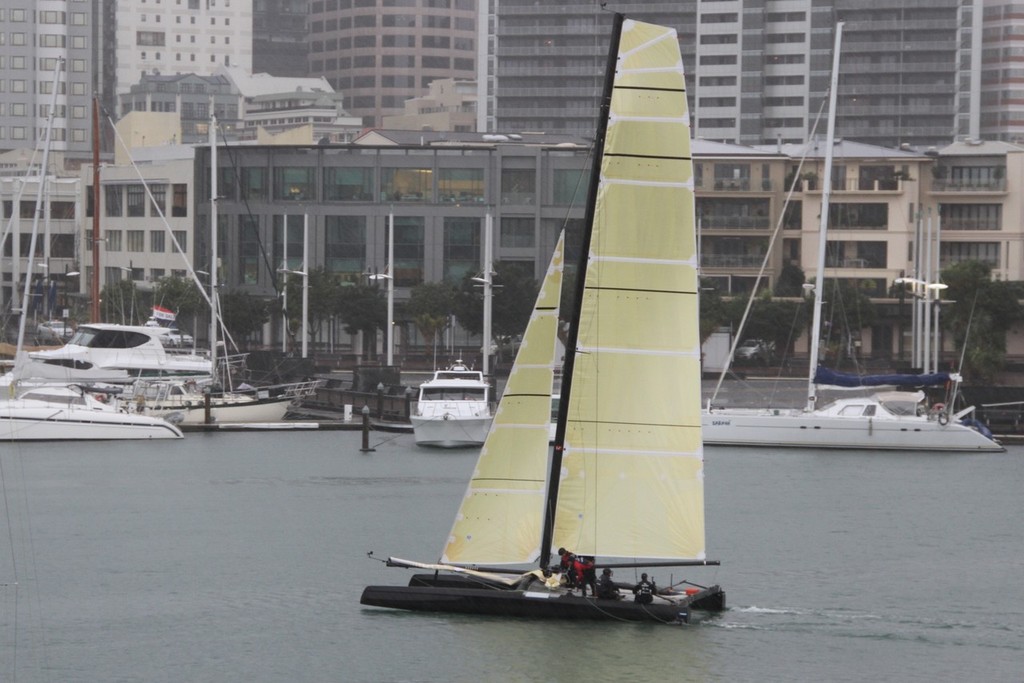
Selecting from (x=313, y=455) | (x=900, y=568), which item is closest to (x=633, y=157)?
(x=900, y=568)

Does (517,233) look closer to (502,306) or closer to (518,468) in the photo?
(502,306)

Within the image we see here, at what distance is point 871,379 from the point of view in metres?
61.5

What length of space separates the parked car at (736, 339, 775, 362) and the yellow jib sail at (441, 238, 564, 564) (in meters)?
66.2

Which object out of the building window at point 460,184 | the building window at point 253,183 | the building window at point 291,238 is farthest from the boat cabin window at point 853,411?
the building window at point 253,183

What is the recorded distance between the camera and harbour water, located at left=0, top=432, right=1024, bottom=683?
29141 mm

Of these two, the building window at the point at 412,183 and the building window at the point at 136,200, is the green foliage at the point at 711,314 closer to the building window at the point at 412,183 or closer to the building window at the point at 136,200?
the building window at the point at 412,183

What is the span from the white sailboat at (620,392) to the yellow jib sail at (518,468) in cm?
2

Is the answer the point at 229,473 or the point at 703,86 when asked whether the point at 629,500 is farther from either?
the point at 703,86

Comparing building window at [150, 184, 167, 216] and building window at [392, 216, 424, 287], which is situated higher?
building window at [150, 184, 167, 216]

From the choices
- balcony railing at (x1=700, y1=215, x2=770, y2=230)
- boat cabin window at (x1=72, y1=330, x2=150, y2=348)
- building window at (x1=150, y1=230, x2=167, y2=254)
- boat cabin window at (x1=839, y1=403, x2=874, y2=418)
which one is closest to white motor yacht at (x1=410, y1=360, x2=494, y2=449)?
boat cabin window at (x1=839, y1=403, x2=874, y2=418)

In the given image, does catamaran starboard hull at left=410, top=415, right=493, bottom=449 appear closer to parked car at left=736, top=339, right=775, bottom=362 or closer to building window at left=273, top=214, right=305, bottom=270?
parked car at left=736, top=339, right=775, bottom=362

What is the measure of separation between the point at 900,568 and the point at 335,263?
66255mm

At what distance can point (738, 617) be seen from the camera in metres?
32.2

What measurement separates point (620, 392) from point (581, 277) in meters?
1.83
